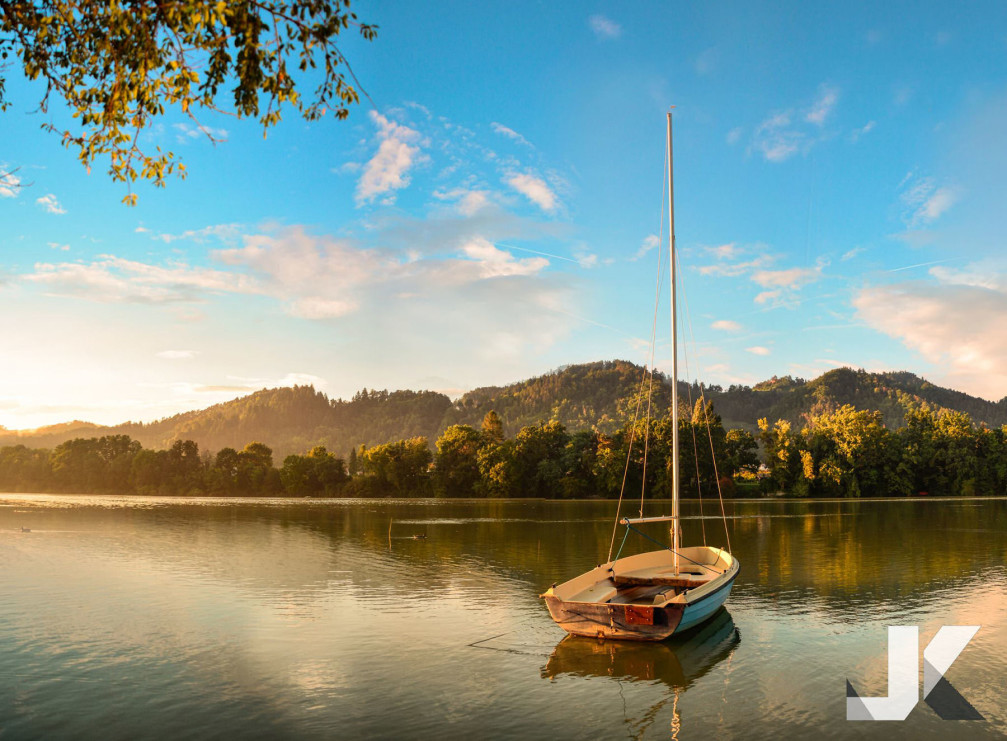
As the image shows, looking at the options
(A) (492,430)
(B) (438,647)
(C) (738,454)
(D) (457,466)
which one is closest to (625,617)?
(B) (438,647)

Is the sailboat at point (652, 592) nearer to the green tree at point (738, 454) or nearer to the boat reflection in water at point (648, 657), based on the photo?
the boat reflection in water at point (648, 657)

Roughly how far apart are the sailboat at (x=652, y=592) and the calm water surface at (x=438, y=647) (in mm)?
777

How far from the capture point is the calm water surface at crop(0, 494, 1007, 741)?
1423 centimetres

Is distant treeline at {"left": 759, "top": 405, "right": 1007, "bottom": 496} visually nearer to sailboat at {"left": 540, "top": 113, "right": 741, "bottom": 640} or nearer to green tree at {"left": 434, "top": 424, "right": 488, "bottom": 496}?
green tree at {"left": 434, "top": 424, "right": 488, "bottom": 496}

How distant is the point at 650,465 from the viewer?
4675 inches

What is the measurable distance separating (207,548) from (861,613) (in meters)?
37.8

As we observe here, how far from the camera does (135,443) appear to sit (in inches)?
6363

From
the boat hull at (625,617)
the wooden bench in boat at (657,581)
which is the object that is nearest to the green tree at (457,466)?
the wooden bench in boat at (657,581)

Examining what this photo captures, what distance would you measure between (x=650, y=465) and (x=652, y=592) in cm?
9933

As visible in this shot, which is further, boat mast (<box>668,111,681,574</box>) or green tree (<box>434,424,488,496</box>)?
green tree (<box>434,424,488,496</box>)

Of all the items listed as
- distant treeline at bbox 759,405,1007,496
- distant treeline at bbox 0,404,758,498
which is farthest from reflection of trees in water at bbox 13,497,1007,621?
distant treeline at bbox 0,404,758,498

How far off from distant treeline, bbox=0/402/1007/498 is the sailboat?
81127 millimetres

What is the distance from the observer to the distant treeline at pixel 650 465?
114312mm

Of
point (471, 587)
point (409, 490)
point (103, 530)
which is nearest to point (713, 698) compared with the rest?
point (471, 587)
